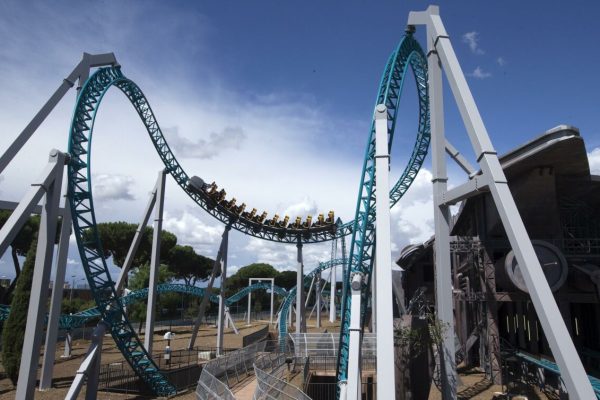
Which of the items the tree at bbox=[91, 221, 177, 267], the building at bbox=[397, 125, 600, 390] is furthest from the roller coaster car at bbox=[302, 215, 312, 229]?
the tree at bbox=[91, 221, 177, 267]

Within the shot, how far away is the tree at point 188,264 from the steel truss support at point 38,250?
48950mm

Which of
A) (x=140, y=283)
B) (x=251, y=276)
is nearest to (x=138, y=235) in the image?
(x=140, y=283)

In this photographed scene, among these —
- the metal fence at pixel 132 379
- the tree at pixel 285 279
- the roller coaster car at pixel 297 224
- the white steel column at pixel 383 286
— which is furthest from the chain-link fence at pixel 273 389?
the tree at pixel 285 279

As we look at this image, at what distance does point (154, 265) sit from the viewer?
19734 mm

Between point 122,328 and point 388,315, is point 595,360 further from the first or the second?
point 122,328

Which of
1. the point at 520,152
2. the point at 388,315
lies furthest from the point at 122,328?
the point at 520,152

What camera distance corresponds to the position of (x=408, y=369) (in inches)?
541

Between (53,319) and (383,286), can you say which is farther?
(53,319)

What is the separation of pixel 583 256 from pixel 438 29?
39.5 feet

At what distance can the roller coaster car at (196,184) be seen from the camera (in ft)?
75.0

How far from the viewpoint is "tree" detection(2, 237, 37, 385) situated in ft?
56.2

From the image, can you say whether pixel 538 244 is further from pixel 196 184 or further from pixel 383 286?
pixel 196 184

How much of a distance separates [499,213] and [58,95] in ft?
48.2

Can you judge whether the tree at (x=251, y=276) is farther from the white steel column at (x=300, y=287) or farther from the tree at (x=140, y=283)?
the white steel column at (x=300, y=287)
